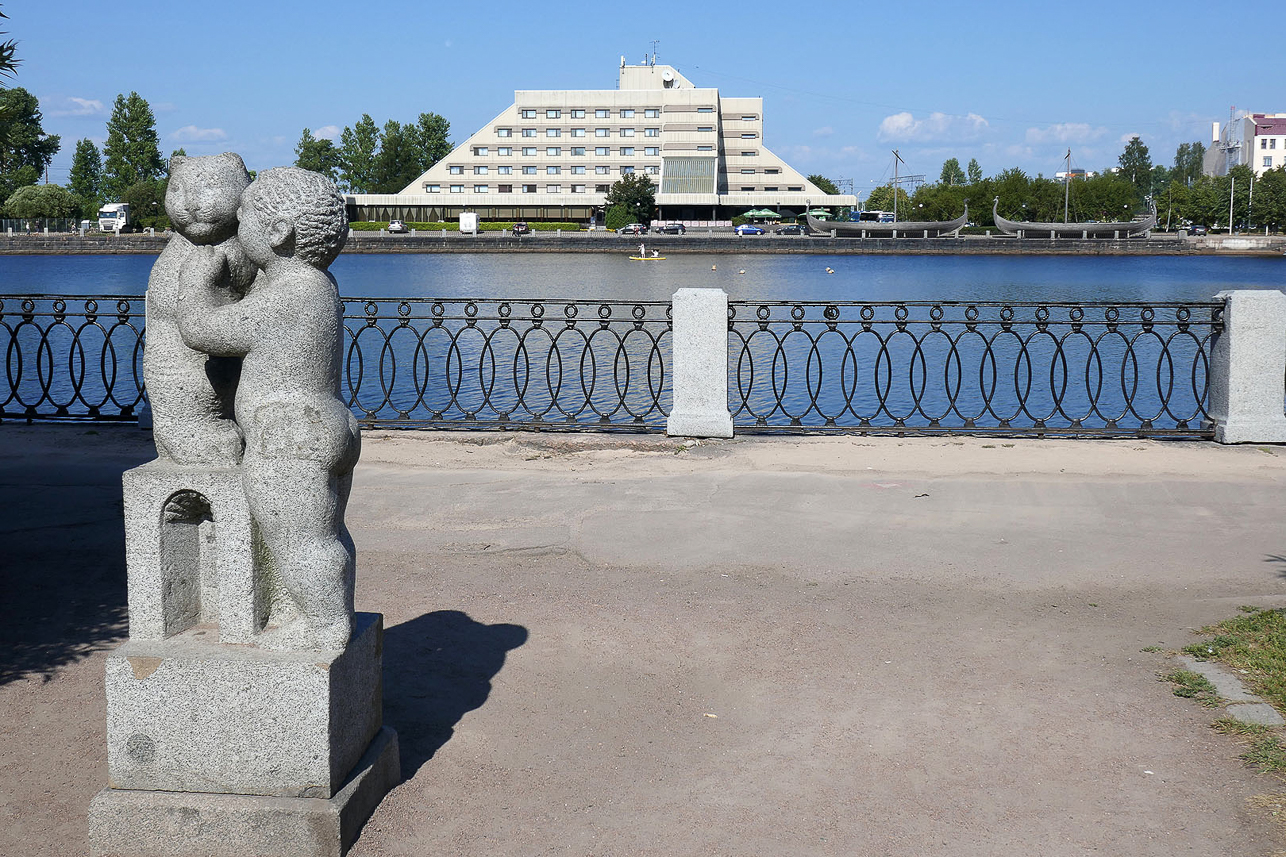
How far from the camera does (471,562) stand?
23.0 feet

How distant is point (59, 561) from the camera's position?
269 inches

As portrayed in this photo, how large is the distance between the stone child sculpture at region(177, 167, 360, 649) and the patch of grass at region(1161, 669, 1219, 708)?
11.8ft

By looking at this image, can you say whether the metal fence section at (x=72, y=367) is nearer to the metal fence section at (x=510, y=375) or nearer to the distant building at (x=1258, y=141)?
the metal fence section at (x=510, y=375)

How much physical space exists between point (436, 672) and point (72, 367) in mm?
9948

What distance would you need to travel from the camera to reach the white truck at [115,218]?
104 meters

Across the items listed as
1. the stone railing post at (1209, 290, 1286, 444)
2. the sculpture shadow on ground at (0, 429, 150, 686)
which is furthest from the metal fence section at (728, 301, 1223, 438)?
the sculpture shadow on ground at (0, 429, 150, 686)

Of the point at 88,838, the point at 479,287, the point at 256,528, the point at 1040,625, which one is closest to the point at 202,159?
the point at 256,528

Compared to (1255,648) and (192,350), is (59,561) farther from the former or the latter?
(1255,648)

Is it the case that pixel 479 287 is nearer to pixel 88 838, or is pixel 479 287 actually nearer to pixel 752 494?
pixel 752 494

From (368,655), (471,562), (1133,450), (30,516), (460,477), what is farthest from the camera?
(1133,450)

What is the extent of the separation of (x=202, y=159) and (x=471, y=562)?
3.68m

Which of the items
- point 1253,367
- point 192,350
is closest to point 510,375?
point 1253,367

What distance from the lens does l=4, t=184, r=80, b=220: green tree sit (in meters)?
101

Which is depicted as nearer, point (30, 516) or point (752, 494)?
point (30, 516)
